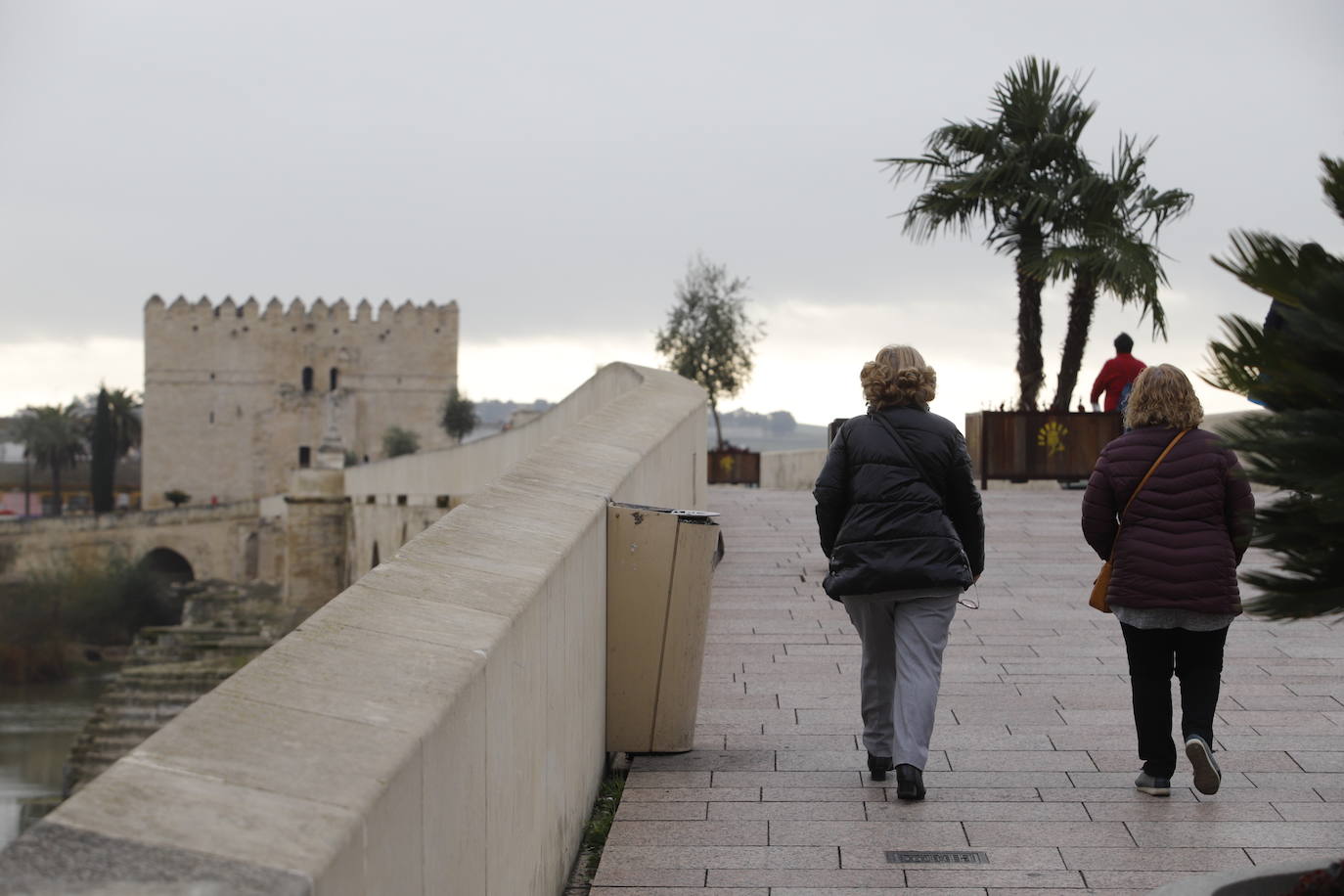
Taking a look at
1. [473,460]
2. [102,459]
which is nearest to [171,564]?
[102,459]

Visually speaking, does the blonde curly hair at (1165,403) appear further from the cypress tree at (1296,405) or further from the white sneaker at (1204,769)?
the cypress tree at (1296,405)

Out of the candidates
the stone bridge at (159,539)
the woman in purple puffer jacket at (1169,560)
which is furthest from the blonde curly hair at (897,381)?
the stone bridge at (159,539)

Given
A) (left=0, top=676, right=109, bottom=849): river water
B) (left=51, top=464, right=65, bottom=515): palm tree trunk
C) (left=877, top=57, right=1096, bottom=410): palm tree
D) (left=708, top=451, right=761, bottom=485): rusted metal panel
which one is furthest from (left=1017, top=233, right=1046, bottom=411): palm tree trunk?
(left=51, top=464, right=65, bottom=515): palm tree trunk

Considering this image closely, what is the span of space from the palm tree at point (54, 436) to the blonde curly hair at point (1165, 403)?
3660 inches

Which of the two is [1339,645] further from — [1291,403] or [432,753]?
[432,753]

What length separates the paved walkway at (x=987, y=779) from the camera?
4.14 metres

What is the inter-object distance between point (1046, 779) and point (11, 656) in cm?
6225

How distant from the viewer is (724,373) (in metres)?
45.2

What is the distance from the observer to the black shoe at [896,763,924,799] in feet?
15.7

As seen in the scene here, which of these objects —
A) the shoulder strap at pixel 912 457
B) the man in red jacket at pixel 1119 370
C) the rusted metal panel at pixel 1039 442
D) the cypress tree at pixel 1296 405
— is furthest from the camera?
the rusted metal panel at pixel 1039 442

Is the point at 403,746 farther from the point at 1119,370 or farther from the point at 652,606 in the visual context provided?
the point at 1119,370

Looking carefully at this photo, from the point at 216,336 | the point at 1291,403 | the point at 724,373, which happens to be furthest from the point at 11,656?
the point at 1291,403

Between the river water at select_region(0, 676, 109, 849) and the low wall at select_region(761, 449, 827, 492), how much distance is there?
19.6 metres

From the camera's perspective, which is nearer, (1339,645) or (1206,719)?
(1206,719)
